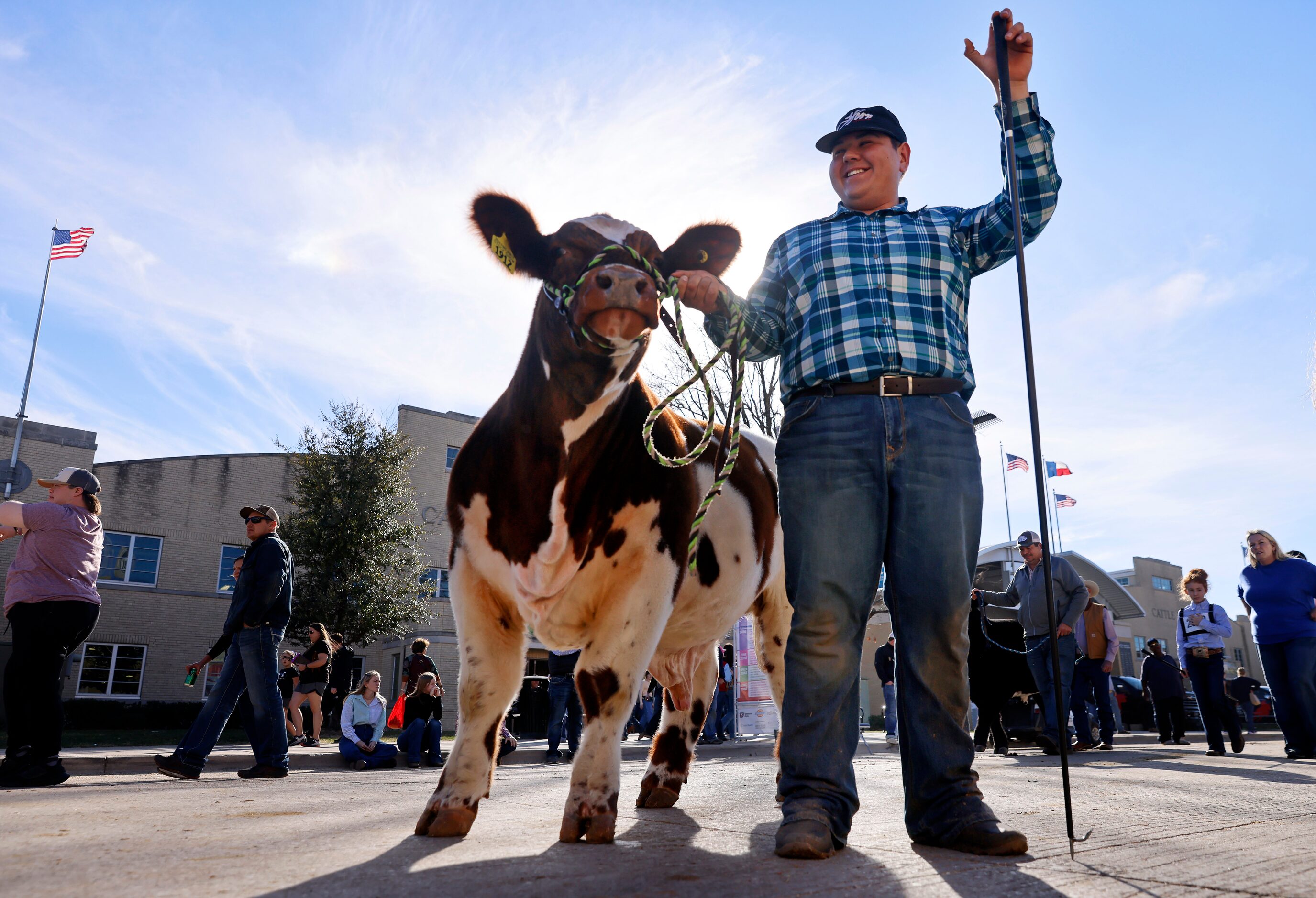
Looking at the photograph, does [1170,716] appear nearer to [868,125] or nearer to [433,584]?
[868,125]

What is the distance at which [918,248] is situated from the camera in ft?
10.1

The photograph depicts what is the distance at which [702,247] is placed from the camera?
4.20 m

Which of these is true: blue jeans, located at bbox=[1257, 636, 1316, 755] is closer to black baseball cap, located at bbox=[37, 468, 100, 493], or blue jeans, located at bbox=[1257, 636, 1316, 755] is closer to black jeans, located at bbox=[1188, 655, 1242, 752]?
black jeans, located at bbox=[1188, 655, 1242, 752]

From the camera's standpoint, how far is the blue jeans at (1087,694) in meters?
10.2

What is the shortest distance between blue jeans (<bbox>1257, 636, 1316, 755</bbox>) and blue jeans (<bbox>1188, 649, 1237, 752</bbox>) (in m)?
0.81

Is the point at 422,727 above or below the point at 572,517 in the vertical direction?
below

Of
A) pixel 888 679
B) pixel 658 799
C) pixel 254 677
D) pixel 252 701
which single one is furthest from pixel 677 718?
pixel 888 679

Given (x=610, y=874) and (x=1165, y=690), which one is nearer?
(x=610, y=874)

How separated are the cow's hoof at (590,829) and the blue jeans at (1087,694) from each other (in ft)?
27.9

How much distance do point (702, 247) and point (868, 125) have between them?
1142mm

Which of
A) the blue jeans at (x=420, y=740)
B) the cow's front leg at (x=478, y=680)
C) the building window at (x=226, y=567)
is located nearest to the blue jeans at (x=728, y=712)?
the blue jeans at (x=420, y=740)

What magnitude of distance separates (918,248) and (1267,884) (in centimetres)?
203

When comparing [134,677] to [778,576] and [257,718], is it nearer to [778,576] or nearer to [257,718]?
[257,718]

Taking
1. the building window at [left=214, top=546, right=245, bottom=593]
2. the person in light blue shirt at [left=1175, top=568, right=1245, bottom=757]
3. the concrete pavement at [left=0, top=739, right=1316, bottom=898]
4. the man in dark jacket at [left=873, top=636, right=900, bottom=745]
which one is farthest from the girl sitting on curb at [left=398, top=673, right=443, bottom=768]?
the building window at [left=214, top=546, right=245, bottom=593]
